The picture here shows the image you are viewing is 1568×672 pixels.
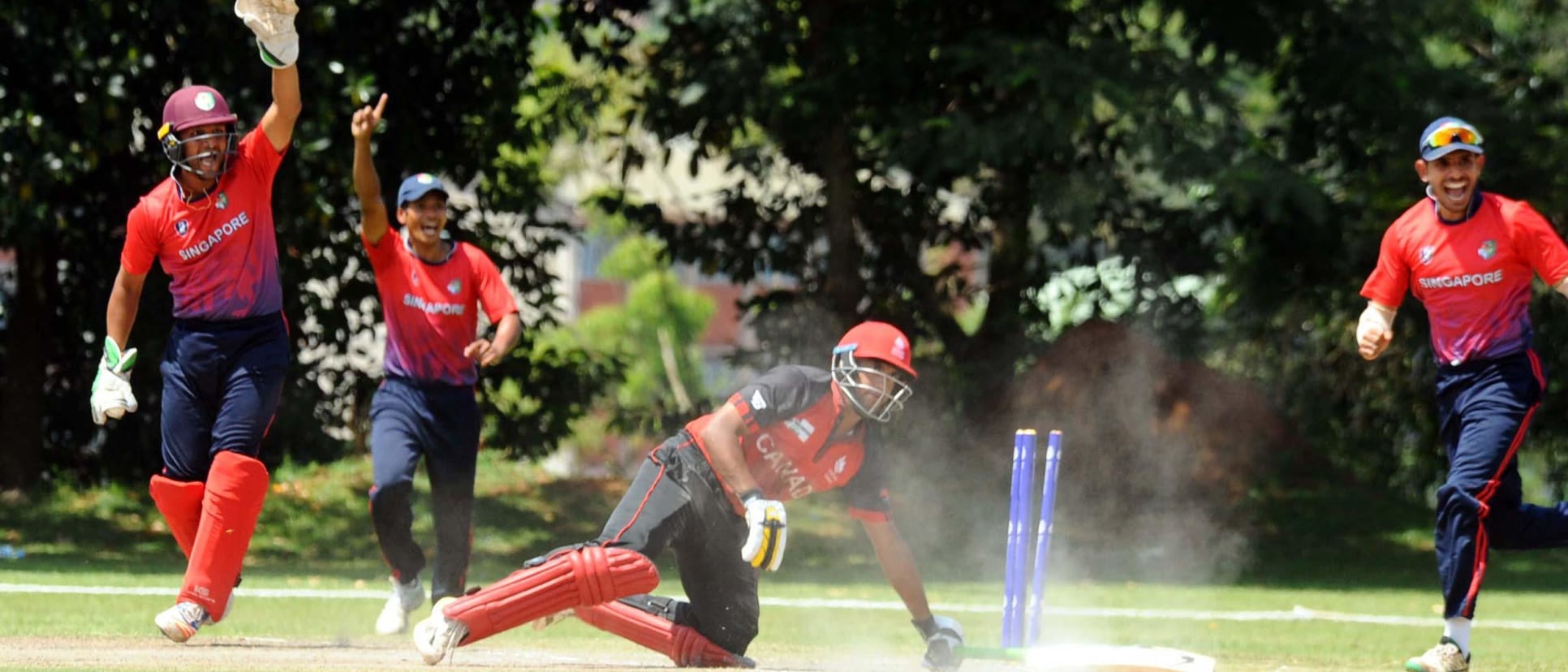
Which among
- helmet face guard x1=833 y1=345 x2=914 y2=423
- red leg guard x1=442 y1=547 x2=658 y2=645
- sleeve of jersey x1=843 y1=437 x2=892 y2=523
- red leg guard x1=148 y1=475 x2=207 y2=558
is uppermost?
helmet face guard x1=833 y1=345 x2=914 y2=423

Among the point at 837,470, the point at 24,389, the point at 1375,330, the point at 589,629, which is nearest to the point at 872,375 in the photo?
the point at 837,470

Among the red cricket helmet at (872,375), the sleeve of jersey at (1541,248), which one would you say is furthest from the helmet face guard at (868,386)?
the sleeve of jersey at (1541,248)

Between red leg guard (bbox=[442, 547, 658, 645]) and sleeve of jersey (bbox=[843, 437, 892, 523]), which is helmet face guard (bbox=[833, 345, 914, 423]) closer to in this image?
sleeve of jersey (bbox=[843, 437, 892, 523])

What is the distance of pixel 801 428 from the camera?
269 inches

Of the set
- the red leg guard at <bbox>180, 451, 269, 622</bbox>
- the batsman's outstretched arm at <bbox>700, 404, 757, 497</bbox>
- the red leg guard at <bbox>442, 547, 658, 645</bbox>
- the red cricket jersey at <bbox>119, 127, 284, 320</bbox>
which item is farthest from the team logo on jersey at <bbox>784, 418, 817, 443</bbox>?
the red cricket jersey at <bbox>119, 127, 284, 320</bbox>

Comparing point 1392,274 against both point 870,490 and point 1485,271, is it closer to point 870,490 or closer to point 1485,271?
point 1485,271

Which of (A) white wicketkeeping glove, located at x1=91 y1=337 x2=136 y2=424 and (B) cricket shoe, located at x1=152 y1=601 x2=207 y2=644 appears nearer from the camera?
(B) cricket shoe, located at x1=152 y1=601 x2=207 y2=644

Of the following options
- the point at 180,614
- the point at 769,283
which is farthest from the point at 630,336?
the point at 180,614

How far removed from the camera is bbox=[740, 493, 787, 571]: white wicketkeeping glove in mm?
6293

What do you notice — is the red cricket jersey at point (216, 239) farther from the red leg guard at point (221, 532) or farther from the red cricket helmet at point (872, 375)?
the red cricket helmet at point (872, 375)

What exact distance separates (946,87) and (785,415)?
27.4 ft

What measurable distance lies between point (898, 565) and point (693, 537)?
79 cm

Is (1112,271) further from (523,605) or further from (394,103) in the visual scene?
(523,605)

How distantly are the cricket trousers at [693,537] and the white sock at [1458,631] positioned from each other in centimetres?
268
